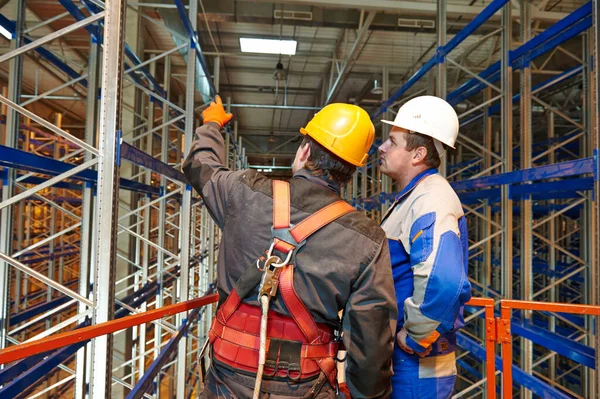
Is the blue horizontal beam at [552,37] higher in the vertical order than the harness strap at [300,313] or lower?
higher

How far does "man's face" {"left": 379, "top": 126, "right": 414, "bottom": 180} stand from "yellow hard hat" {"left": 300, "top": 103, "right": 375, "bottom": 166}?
0.44 meters

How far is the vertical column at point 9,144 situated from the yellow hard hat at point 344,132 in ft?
13.6

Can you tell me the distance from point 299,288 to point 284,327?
0.23 metres

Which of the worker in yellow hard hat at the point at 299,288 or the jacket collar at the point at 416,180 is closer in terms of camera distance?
the worker in yellow hard hat at the point at 299,288

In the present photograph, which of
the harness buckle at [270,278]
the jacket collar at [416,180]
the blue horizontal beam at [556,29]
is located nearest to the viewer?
the harness buckle at [270,278]

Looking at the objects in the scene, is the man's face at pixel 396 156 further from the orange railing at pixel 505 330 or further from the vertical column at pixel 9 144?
the vertical column at pixel 9 144

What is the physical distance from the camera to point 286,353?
2.12m

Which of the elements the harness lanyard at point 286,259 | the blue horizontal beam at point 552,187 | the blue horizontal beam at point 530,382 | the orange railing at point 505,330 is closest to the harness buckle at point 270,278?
the harness lanyard at point 286,259

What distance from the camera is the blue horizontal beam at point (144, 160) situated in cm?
371

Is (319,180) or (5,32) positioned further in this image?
(5,32)

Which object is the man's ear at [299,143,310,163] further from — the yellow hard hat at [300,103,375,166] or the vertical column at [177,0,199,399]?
the vertical column at [177,0,199,399]

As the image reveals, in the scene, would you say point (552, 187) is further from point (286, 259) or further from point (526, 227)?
point (286, 259)

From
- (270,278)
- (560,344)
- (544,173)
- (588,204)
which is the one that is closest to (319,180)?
(270,278)

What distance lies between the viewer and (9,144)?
16.2ft
